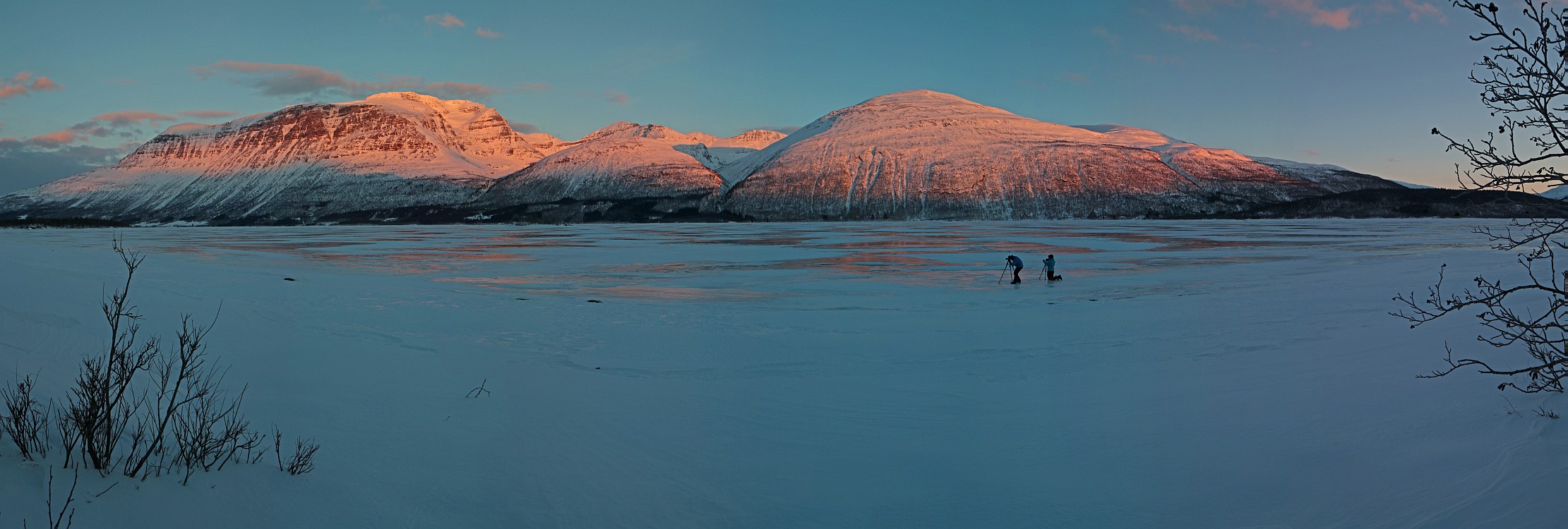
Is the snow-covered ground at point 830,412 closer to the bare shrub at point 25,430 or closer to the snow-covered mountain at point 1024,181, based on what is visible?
the bare shrub at point 25,430

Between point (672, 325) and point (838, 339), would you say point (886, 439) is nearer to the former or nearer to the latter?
point (838, 339)

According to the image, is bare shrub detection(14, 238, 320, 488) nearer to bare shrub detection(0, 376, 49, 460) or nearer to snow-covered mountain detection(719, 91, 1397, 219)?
bare shrub detection(0, 376, 49, 460)

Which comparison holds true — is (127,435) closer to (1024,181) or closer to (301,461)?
(301,461)

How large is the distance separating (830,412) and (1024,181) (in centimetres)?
16902

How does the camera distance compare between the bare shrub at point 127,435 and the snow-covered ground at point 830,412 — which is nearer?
the bare shrub at point 127,435

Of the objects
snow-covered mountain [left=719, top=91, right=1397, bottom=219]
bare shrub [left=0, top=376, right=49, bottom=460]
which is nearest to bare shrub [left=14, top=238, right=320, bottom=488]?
bare shrub [left=0, top=376, right=49, bottom=460]

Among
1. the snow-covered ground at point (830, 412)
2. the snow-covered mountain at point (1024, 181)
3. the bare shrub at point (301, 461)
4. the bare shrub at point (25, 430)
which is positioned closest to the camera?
the bare shrub at point (25, 430)

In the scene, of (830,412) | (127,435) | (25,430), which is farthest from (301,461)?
(830,412)

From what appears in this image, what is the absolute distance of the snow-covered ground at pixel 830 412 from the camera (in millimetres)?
6008

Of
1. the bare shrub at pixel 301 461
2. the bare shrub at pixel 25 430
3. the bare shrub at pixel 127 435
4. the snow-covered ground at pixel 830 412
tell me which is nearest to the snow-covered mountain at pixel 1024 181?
the snow-covered ground at pixel 830 412

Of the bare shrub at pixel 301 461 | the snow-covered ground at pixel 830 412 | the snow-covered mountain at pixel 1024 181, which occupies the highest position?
the snow-covered mountain at pixel 1024 181

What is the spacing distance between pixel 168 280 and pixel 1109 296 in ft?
89.1

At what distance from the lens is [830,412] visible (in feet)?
30.2

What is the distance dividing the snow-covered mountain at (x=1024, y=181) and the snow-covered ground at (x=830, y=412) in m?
145
